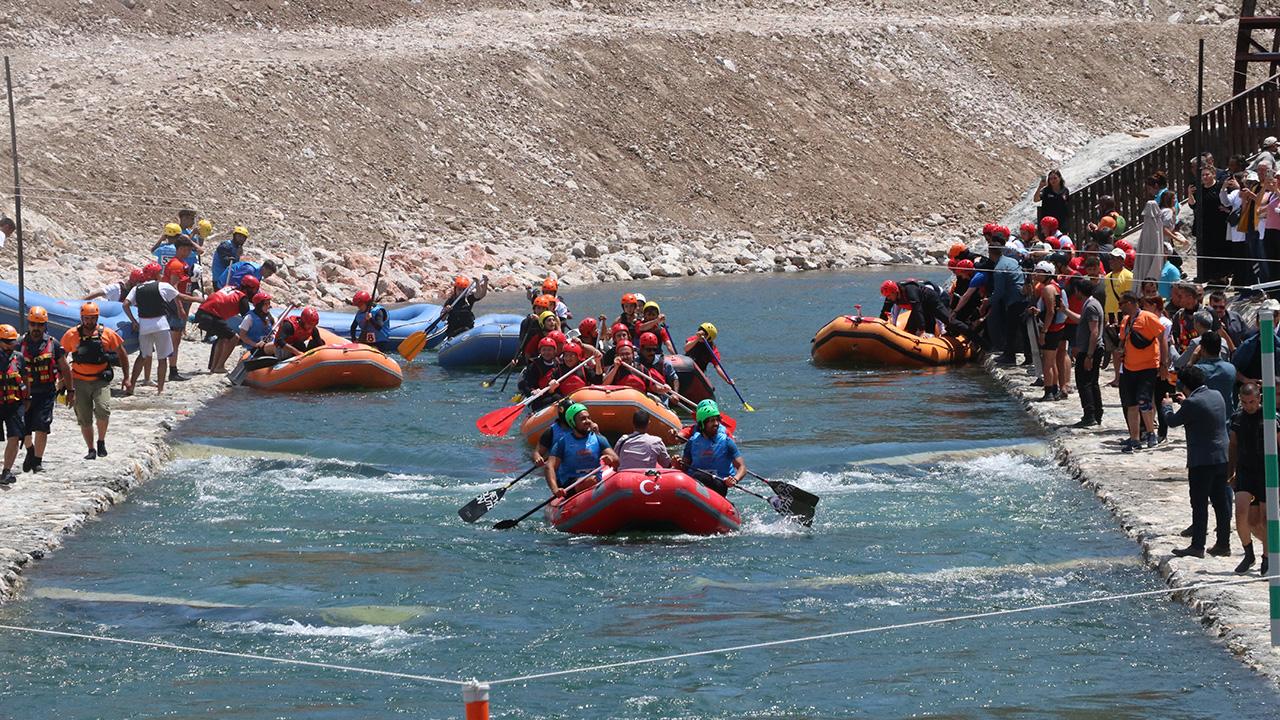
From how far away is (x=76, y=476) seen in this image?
15.4 metres

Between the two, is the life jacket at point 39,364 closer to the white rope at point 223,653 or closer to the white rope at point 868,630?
the white rope at point 223,653

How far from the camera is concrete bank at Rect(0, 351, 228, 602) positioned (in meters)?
13.3

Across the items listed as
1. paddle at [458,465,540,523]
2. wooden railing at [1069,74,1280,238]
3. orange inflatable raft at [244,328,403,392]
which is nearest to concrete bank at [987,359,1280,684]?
paddle at [458,465,540,523]

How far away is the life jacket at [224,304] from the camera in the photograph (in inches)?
878

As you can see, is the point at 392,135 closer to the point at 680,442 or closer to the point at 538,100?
the point at 538,100

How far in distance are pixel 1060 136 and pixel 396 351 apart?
34623mm

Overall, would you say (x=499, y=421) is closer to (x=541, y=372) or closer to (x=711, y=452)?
(x=541, y=372)

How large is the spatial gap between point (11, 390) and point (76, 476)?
1.23 meters

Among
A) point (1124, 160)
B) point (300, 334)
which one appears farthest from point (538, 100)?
point (300, 334)

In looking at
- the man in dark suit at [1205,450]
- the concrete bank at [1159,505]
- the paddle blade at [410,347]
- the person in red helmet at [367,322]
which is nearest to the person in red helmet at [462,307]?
the paddle blade at [410,347]

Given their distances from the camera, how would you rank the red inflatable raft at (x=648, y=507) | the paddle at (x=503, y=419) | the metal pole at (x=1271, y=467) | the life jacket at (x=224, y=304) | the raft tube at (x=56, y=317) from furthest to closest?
the life jacket at (x=224, y=304) → the raft tube at (x=56, y=317) → the paddle at (x=503, y=419) → the red inflatable raft at (x=648, y=507) → the metal pole at (x=1271, y=467)

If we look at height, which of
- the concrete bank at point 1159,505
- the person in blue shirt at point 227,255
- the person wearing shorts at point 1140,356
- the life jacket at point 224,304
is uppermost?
the person in blue shirt at point 227,255

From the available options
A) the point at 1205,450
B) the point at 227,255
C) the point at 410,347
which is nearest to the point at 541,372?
the point at 410,347

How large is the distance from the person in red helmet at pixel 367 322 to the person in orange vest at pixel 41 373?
8.92 meters
